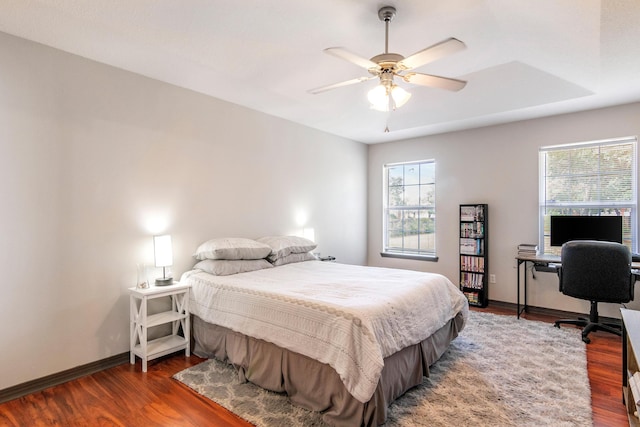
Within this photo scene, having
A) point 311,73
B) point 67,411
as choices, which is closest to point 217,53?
point 311,73

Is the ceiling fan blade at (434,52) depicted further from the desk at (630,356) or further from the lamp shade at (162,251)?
the lamp shade at (162,251)

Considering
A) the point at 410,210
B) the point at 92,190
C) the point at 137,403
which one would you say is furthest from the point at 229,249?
the point at 410,210

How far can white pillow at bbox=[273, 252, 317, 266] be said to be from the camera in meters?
3.76

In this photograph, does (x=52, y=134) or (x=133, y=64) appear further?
(x=133, y=64)

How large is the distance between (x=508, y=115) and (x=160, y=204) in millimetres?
4157

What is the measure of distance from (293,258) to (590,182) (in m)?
3.67

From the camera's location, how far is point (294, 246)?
395 centimetres

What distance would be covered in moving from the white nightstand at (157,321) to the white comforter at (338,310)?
13 cm

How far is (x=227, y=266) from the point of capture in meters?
A: 3.22

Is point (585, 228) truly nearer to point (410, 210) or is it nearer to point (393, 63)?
point (410, 210)

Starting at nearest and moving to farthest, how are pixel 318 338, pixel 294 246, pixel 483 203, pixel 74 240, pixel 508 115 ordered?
pixel 318 338 < pixel 74 240 < pixel 294 246 < pixel 508 115 < pixel 483 203

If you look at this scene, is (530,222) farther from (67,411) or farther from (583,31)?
(67,411)

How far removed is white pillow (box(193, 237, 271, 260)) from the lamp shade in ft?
1.21

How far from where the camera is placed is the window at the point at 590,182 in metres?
3.82
